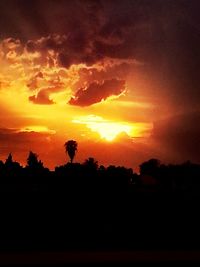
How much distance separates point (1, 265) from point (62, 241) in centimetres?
428

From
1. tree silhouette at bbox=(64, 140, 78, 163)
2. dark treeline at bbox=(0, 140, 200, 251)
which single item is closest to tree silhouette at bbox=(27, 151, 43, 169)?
tree silhouette at bbox=(64, 140, 78, 163)

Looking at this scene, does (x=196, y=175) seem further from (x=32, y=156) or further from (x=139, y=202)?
(x=139, y=202)

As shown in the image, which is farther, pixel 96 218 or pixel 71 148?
pixel 71 148

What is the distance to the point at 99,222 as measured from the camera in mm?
16234

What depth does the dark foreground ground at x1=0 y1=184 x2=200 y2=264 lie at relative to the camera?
15078mm

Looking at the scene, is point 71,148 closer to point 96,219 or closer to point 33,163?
point 33,163

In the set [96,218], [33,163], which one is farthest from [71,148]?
[96,218]

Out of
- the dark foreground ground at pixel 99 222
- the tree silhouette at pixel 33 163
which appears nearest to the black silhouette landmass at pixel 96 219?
the dark foreground ground at pixel 99 222

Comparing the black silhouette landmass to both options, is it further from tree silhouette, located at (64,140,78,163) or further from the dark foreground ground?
tree silhouette, located at (64,140,78,163)

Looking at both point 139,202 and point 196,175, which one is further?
point 196,175

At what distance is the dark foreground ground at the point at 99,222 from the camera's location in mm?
15078

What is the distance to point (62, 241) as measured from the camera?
15.3 m

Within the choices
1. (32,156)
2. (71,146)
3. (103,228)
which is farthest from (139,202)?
(71,146)

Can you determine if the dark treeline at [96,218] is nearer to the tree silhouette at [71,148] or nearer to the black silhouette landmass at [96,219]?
Answer: the black silhouette landmass at [96,219]
